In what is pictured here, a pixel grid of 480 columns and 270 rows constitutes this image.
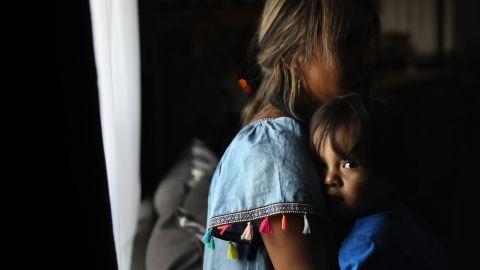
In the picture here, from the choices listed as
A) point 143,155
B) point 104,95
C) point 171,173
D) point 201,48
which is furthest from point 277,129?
point 201,48

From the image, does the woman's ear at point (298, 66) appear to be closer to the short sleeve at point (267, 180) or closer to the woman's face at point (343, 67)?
the woman's face at point (343, 67)

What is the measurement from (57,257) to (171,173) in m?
1.38

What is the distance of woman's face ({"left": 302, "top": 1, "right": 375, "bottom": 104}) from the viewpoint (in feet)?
2.80

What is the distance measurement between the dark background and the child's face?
0.88 ft

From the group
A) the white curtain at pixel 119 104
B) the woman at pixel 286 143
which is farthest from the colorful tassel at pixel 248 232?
the white curtain at pixel 119 104

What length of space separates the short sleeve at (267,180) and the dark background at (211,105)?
174mm

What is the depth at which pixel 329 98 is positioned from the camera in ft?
2.84

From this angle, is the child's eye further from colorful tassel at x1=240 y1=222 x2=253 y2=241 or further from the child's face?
colorful tassel at x1=240 y1=222 x2=253 y2=241

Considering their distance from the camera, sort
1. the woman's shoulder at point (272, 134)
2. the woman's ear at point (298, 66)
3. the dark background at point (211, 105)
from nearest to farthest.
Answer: the dark background at point (211, 105), the woman's shoulder at point (272, 134), the woman's ear at point (298, 66)

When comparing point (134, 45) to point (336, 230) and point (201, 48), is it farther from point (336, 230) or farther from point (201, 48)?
point (201, 48)

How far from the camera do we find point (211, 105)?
225 cm

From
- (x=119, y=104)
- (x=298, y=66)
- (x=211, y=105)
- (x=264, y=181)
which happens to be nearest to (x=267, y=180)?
(x=264, y=181)

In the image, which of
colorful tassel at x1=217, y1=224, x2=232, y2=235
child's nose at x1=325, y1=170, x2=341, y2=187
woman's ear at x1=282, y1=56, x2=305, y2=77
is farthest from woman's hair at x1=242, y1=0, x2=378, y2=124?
colorful tassel at x1=217, y1=224, x2=232, y2=235

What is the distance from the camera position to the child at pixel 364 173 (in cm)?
79
